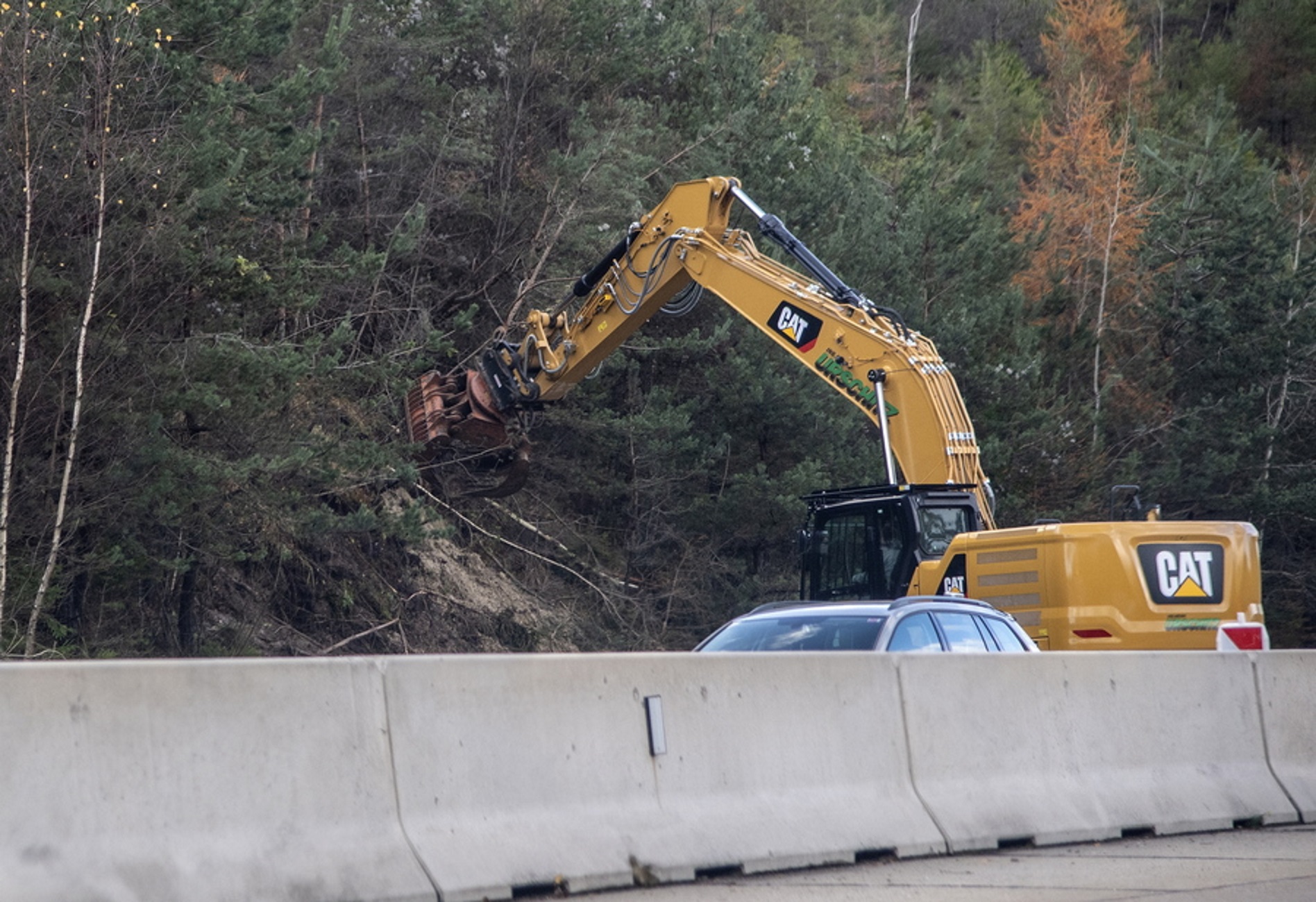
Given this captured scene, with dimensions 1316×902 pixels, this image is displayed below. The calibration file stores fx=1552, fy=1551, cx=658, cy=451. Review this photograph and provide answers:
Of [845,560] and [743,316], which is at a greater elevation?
[743,316]

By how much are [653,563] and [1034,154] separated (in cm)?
3483

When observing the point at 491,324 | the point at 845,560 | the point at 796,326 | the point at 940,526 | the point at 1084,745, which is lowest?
the point at 1084,745

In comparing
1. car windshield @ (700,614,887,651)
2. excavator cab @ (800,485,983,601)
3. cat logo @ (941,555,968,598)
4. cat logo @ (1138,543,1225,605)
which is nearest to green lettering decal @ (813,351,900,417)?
excavator cab @ (800,485,983,601)

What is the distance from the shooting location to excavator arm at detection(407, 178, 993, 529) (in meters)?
17.1

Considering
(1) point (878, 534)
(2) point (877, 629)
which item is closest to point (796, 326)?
(1) point (878, 534)

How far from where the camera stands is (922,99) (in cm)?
7256

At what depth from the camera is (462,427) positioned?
72.2 feet

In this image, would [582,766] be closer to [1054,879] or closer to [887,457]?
[1054,879]

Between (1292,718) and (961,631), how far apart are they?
7.98 ft

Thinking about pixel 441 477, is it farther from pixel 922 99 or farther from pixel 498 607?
pixel 922 99

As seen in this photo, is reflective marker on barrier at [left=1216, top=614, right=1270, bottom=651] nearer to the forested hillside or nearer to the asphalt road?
the asphalt road

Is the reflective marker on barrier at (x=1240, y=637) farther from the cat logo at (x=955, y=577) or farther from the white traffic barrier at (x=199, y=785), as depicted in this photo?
the white traffic barrier at (x=199, y=785)

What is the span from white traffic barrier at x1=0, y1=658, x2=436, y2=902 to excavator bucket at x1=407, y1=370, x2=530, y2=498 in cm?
1558

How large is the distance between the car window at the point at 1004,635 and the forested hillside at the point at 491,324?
33.7 feet
